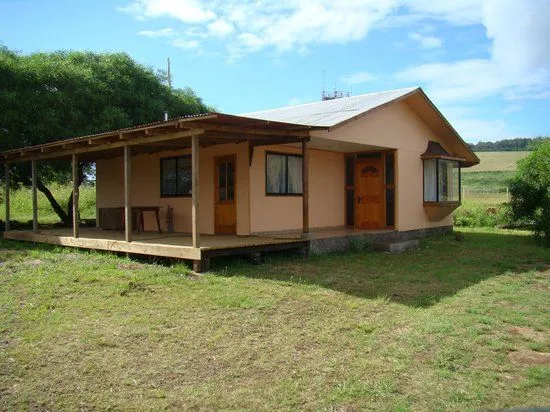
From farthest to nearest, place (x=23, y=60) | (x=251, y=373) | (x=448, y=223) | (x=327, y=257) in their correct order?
(x=448, y=223) < (x=23, y=60) < (x=327, y=257) < (x=251, y=373)

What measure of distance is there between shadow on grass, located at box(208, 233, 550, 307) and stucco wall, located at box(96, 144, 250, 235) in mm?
2076

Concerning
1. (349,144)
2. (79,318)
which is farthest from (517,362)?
(349,144)

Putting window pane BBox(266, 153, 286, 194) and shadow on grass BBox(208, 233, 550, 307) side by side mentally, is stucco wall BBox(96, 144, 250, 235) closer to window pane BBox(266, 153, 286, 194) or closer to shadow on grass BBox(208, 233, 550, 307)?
window pane BBox(266, 153, 286, 194)

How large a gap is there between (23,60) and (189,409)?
14.6m

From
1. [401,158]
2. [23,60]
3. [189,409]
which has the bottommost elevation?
[189,409]

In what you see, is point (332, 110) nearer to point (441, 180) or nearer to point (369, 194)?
point (369, 194)

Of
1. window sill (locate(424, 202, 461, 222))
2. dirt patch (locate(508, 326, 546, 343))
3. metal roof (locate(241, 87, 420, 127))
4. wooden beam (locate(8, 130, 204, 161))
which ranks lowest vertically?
dirt patch (locate(508, 326, 546, 343))

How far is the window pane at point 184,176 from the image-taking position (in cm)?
1305

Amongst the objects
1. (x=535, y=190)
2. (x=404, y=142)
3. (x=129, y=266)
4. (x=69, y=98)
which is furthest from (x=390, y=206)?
(x=69, y=98)

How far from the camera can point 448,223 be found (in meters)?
17.2

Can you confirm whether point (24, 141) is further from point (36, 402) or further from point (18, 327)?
point (36, 402)

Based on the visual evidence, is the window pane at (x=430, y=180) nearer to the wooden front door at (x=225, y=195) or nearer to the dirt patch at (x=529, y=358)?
the wooden front door at (x=225, y=195)

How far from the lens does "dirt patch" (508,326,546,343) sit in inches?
226

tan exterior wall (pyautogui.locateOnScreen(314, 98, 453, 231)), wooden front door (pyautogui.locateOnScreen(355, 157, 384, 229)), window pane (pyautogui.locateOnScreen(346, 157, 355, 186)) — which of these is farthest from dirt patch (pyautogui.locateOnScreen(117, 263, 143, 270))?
window pane (pyautogui.locateOnScreen(346, 157, 355, 186))
